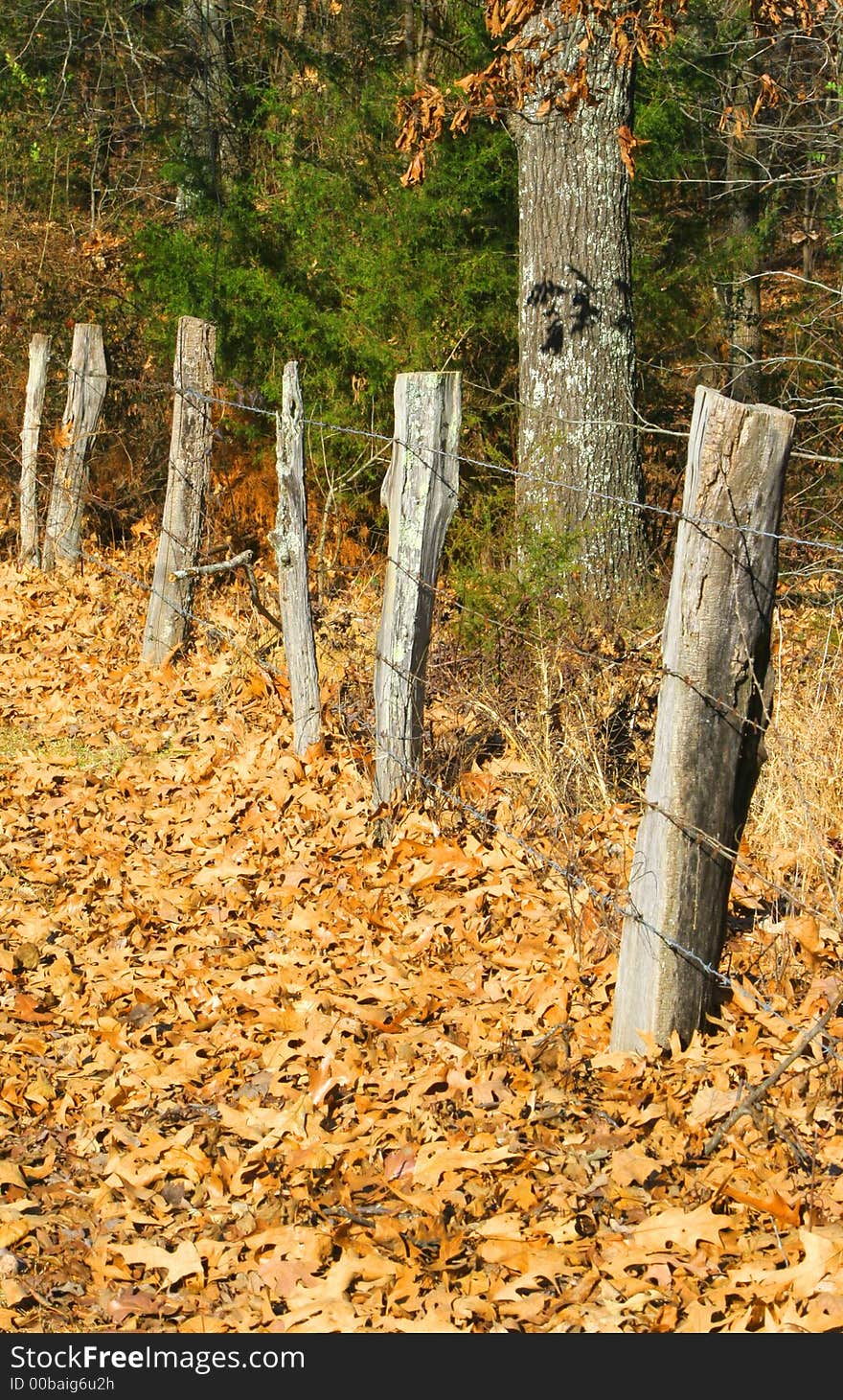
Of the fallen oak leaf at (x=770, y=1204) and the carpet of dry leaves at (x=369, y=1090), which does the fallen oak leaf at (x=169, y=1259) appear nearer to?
the carpet of dry leaves at (x=369, y=1090)

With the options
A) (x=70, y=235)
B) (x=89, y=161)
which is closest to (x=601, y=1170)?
(x=70, y=235)

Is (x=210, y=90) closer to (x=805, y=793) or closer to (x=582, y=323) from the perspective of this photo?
(x=582, y=323)

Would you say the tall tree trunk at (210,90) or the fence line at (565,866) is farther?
the tall tree trunk at (210,90)

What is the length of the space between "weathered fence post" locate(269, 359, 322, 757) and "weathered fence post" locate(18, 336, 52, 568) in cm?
469

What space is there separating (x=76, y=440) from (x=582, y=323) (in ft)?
13.5

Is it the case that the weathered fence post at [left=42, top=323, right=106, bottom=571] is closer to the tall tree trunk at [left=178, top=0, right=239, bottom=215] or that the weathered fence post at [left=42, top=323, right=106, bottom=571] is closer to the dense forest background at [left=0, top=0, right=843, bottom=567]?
the dense forest background at [left=0, top=0, right=843, bottom=567]

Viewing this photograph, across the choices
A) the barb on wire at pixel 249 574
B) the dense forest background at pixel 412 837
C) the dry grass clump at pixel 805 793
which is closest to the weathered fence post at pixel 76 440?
the dense forest background at pixel 412 837

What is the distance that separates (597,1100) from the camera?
3.88 metres

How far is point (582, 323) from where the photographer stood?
7.88 m

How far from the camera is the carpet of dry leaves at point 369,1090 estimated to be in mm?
3262

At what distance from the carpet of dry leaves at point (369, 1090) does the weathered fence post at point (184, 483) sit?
2189 mm

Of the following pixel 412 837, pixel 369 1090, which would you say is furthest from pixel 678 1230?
pixel 412 837

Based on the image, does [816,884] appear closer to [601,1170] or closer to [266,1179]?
[601,1170]

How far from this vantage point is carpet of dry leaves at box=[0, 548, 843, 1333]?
10.7ft
